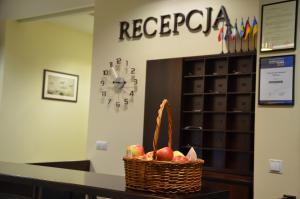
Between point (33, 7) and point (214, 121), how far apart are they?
327 centimetres

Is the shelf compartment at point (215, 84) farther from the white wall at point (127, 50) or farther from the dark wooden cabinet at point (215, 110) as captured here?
the white wall at point (127, 50)

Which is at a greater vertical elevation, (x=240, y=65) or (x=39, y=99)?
(x=240, y=65)

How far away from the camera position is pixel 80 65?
7113 mm

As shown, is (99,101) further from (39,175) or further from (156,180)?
(156,180)

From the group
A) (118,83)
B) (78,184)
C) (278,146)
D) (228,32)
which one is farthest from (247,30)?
(78,184)

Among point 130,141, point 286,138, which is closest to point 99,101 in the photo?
point 130,141

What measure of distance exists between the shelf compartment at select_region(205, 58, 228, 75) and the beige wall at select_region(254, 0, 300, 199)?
0.59m

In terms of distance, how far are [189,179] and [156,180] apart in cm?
14

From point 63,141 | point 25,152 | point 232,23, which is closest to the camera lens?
point 232,23

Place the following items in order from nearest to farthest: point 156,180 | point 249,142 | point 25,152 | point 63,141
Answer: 1. point 156,180
2. point 249,142
3. point 25,152
4. point 63,141

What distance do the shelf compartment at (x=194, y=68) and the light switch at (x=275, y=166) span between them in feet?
4.03

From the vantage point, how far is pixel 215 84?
13.2 ft

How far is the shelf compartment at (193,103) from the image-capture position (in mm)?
4098

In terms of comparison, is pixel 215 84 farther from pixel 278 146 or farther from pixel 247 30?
pixel 278 146
